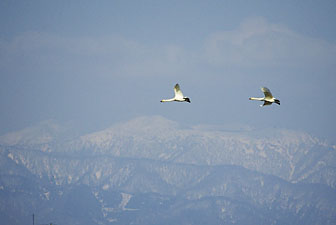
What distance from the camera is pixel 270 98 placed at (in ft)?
328

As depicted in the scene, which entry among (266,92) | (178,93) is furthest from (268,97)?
(178,93)

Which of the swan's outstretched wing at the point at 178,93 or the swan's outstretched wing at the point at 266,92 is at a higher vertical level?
the swan's outstretched wing at the point at 178,93

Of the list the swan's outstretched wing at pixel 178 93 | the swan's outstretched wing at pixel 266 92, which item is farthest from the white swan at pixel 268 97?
the swan's outstretched wing at pixel 178 93

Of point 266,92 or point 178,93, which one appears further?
point 178,93

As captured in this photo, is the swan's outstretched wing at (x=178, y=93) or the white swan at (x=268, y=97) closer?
the white swan at (x=268, y=97)

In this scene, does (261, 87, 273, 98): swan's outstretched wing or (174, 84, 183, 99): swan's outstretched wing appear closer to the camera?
(261, 87, 273, 98): swan's outstretched wing

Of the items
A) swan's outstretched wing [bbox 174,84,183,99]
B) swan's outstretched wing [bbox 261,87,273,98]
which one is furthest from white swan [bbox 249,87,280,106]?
swan's outstretched wing [bbox 174,84,183,99]

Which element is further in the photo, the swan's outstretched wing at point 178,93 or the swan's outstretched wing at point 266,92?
the swan's outstretched wing at point 178,93

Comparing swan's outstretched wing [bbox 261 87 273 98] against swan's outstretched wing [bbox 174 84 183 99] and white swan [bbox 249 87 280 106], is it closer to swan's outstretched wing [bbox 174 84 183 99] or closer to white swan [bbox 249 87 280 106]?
white swan [bbox 249 87 280 106]

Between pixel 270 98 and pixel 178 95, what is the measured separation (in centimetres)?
1642

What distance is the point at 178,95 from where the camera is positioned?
102 meters

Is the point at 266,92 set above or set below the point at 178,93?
below

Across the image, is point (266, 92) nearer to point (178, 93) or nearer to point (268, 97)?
point (268, 97)

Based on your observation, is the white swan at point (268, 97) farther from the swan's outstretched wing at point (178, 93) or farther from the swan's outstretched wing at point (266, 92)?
the swan's outstretched wing at point (178, 93)
